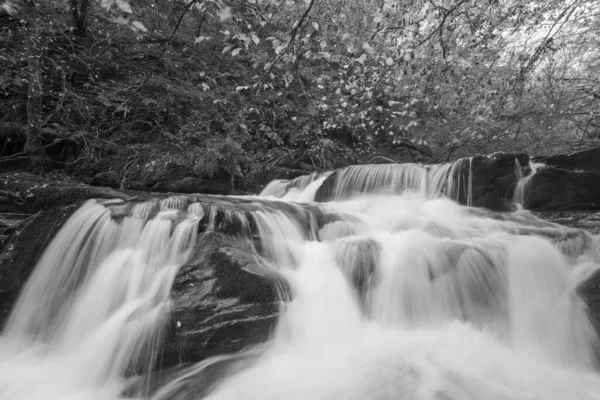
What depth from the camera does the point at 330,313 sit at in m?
3.56

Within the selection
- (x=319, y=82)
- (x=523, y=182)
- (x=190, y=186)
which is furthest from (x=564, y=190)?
(x=190, y=186)

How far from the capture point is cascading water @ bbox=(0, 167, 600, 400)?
2.70m

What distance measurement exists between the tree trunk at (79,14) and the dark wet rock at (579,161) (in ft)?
38.0

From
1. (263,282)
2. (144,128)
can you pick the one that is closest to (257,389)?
(263,282)

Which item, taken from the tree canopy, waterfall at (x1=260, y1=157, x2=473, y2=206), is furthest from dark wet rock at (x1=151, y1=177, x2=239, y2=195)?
waterfall at (x1=260, y1=157, x2=473, y2=206)

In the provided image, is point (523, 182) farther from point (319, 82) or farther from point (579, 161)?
point (319, 82)

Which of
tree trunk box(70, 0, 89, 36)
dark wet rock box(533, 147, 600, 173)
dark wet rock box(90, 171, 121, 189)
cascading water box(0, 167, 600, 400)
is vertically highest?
tree trunk box(70, 0, 89, 36)

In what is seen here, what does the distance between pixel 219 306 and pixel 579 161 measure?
664 centimetres

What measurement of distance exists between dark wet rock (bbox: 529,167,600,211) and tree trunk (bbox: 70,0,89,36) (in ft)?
37.4

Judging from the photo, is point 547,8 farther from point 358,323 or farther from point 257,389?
point 257,389

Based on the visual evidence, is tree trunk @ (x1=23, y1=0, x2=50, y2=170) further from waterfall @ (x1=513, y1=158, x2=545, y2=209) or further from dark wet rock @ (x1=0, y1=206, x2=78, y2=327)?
waterfall @ (x1=513, y1=158, x2=545, y2=209)

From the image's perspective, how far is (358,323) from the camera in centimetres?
361

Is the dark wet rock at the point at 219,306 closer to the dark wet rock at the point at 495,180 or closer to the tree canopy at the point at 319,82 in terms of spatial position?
the tree canopy at the point at 319,82

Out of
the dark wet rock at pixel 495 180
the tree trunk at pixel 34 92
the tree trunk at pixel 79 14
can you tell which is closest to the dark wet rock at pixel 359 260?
the dark wet rock at pixel 495 180
